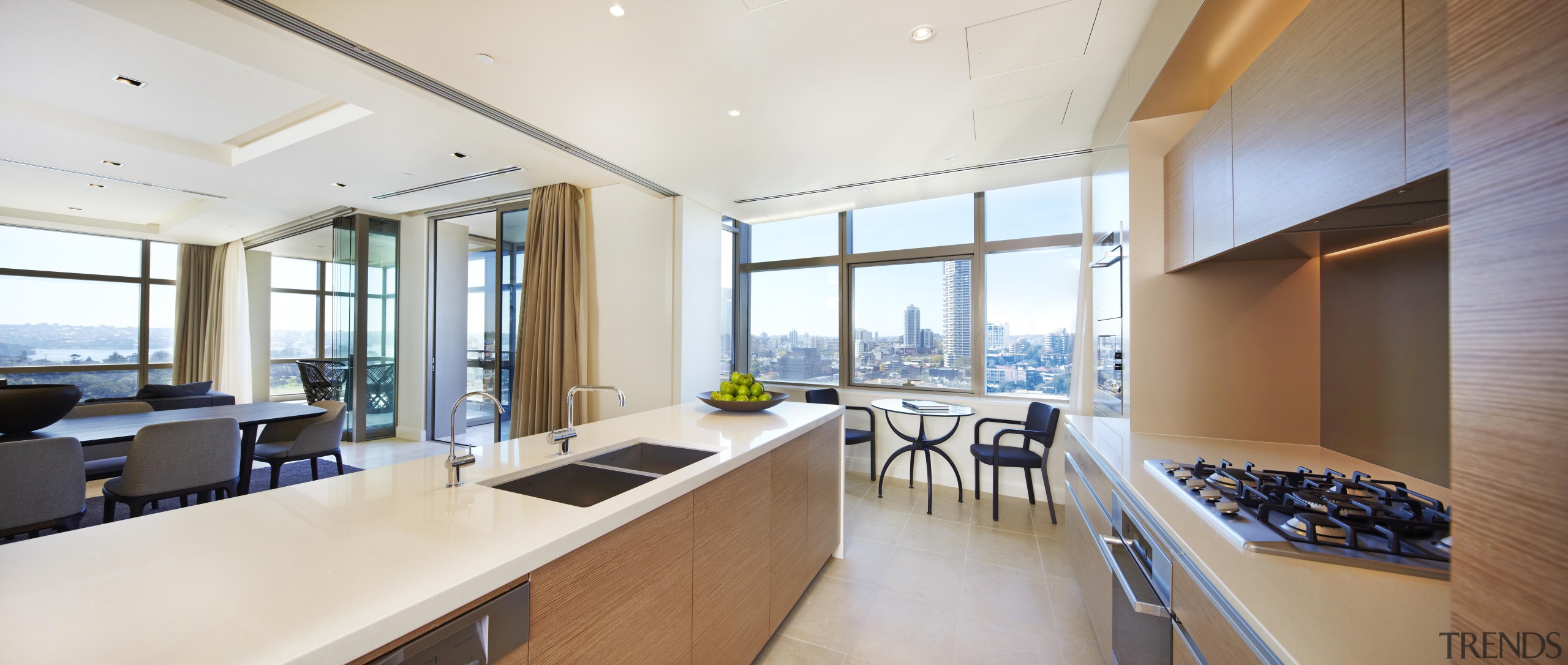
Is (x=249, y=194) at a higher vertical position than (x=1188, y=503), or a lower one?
higher

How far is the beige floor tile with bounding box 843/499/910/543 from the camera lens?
2.94 metres

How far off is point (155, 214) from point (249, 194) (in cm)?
238

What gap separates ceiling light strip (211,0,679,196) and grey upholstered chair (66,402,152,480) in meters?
2.83

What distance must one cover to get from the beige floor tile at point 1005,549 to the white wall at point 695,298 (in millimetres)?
2451

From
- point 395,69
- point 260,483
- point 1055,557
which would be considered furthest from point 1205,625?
point 260,483

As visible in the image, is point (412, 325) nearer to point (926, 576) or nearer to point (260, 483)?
point (260, 483)

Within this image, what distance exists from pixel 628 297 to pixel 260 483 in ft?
11.1

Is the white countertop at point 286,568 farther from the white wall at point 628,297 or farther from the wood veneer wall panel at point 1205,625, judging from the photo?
the white wall at point 628,297

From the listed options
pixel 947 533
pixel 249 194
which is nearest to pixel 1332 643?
pixel 947 533

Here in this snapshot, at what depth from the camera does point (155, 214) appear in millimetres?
5523

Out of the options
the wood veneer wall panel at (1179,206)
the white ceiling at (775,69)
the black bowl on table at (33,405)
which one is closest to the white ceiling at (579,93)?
the white ceiling at (775,69)

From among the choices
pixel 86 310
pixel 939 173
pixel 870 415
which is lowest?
pixel 870 415

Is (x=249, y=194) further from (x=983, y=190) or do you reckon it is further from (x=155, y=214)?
(x=983, y=190)

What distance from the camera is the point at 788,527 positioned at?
1.95 meters
